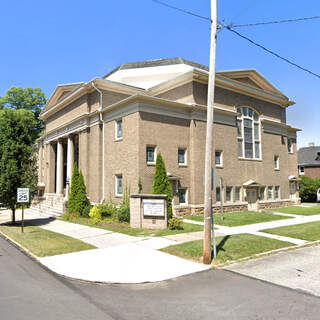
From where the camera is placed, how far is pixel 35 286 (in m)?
7.27

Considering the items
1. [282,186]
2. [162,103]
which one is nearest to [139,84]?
[162,103]

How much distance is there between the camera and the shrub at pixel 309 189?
118 feet

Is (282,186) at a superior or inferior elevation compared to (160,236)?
superior

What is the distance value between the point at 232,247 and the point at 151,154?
10.1m

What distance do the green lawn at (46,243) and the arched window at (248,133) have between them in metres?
16.5

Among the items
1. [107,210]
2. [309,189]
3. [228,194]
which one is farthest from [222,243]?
[309,189]

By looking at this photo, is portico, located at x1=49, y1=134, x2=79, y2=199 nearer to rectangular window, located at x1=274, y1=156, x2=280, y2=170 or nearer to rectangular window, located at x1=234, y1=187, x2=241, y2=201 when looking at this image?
rectangular window, located at x1=234, y1=187, x2=241, y2=201

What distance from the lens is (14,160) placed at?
18.8m

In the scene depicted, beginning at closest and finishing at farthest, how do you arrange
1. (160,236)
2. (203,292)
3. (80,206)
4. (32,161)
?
(203,292) < (160,236) < (32,161) < (80,206)

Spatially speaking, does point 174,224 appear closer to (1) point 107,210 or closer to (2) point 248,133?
(1) point 107,210

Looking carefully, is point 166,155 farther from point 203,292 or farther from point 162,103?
point 203,292

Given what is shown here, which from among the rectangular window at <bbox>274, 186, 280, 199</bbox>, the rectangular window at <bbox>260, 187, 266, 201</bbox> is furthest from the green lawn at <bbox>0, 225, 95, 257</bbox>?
the rectangular window at <bbox>274, 186, 280, 199</bbox>

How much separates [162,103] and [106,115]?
504 cm

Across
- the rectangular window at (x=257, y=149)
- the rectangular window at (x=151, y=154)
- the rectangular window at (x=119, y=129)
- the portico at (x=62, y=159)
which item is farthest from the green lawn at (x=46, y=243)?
the rectangular window at (x=257, y=149)
